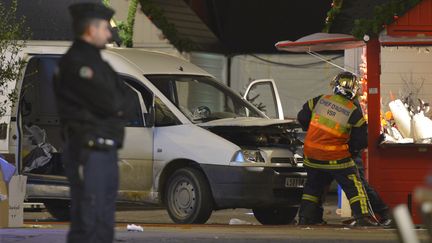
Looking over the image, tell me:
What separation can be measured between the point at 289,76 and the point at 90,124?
1441 centimetres

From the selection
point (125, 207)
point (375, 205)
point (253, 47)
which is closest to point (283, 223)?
point (375, 205)

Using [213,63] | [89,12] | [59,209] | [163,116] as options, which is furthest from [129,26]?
[89,12]

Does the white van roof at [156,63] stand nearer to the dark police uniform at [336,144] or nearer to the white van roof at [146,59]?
the white van roof at [146,59]

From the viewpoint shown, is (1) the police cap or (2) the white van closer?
(1) the police cap

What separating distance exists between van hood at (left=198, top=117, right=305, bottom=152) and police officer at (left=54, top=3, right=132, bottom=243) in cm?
503

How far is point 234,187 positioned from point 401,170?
1.93 metres

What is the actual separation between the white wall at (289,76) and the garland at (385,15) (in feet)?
29.1

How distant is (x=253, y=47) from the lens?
1995 cm

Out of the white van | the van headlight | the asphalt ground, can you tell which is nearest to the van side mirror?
the white van

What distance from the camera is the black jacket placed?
605 cm

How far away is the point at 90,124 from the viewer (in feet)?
20.0

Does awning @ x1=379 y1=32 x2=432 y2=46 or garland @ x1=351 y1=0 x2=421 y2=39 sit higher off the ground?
garland @ x1=351 y1=0 x2=421 y2=39

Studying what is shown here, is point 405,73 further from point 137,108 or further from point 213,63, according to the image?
point 213,63

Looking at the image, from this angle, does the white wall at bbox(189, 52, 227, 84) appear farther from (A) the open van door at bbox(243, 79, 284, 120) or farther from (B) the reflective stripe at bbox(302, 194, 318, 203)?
(B) the reflective stripe at bbox(302, 194, 318, 203)
